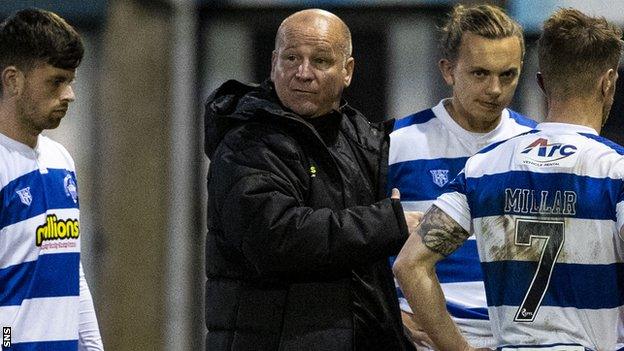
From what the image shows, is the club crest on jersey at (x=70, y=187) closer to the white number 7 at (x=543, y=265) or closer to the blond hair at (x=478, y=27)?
the blond hair at (x=478, y=27)

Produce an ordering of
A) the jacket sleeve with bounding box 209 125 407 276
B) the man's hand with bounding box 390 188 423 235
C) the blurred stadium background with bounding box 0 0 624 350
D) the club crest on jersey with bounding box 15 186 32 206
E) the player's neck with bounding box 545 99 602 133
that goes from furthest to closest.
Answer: the blurred stadium background with bounding box 0 0 624 350
the club crest on jersey with bounding box 15 186 32 206
the man's hand with bounding box 390 188 423 235
the jacket sleeve with bounding box 209 125 407 276
the player's neck with bounding box 545 99 602 133

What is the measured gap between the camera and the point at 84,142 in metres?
8.24

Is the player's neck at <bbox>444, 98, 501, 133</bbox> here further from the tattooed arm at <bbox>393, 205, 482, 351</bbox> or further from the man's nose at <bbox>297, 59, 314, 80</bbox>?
the tattooed arm at <bbox>393, 205, 482, 351</bbox>

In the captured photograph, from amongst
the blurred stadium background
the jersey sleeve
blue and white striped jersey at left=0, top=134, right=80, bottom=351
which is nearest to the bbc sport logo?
blue and white striped jersey at left=0, top=134, right=80, bottom=351

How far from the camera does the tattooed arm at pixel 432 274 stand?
3572 millimetres

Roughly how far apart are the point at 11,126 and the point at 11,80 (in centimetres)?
13

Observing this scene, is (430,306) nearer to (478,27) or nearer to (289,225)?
(289,225)

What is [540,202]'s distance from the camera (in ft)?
11.3

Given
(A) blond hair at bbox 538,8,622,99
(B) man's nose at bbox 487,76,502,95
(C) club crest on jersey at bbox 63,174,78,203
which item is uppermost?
(A) blond hair at bbox 538,8,622,99

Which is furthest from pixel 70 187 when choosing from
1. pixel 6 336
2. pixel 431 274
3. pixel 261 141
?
pixel 431 274

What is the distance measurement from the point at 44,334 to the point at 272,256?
78cm

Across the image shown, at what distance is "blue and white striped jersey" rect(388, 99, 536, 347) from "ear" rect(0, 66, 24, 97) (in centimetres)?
114

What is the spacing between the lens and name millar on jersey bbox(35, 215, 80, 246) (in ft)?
13.3

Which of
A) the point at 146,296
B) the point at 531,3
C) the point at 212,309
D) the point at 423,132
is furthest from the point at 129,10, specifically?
the point at 212,309
